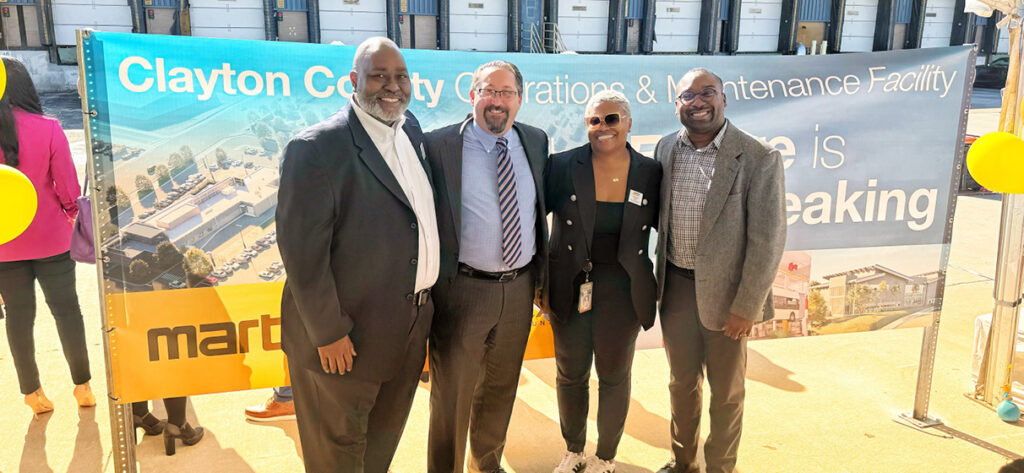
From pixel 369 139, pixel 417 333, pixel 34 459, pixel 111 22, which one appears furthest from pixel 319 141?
pixel 111 22

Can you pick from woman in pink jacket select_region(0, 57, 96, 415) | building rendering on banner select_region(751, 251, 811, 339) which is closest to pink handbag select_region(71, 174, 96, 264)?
woman in pink jacket select_region(0, 57, 96, 415)

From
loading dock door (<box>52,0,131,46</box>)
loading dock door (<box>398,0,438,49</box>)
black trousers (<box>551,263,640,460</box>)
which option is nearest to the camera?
black trousers (<box>551,263,640,460</box>)

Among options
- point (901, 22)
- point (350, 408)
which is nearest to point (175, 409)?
point (350, 408)

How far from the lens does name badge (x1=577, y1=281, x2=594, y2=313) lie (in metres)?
2.86

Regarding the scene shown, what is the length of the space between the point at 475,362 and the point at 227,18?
86.0 ft

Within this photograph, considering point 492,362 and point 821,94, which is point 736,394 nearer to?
point 492,362

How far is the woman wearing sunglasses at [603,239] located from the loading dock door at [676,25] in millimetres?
28123

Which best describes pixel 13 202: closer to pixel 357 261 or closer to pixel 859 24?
pixel 357 261

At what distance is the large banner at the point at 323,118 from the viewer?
2.89m

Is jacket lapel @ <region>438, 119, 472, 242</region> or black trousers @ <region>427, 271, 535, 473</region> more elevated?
jacket lapel @ <region>438, 119, 472, 242</region>

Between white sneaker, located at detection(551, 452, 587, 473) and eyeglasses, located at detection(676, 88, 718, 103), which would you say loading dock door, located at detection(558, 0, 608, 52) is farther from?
white sneaker, located at detection(551, 452, 587, 473)

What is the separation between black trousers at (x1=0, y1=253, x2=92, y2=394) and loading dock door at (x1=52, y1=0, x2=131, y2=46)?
80.3 ft

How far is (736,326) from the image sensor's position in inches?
112

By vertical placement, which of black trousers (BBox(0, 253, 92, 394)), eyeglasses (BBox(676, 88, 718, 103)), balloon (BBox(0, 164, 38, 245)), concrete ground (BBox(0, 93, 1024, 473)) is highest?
eyeglasses (BBox(676, 88, 718, 103))
